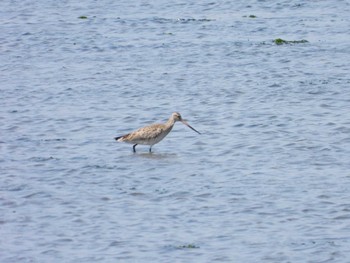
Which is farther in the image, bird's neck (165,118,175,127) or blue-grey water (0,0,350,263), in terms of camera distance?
bird's neck (165,118,175,127)

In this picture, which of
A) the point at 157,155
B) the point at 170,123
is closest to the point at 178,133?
the point at 170,123

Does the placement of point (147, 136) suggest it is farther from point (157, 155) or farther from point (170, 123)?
point (170, 123)

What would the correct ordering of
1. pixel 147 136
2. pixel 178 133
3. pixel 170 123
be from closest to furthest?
pixel 147 136 → pixel 170 123 → pixel 178 133

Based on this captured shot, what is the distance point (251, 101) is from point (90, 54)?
6.64 metres

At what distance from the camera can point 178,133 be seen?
71.3ft

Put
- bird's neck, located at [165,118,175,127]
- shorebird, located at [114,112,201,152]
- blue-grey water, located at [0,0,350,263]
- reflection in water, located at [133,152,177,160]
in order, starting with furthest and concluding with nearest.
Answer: bird's neck, located at [165,118,175,127]
shorebird, located at [114,112,201,152]
reflection in water, located at [133,152,177,160]
blue-grey water, located at [0,0,350,263]

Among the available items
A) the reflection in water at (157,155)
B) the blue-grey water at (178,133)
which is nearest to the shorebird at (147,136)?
the reflection in water at (157,155)

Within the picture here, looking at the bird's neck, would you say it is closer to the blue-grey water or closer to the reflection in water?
the blue-grey water

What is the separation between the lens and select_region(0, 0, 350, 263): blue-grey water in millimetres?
14875

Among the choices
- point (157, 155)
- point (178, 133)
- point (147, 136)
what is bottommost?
point (178, 133)

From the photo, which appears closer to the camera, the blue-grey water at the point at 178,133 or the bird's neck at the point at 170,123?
the blue-grey water at the point at 178,133

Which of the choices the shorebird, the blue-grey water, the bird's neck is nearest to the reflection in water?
the blue-grey water

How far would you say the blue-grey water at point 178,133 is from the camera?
14875 millimetres

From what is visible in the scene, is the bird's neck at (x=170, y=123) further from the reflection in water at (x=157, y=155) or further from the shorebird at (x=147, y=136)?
the reflection in water at (x=157, y=155)
